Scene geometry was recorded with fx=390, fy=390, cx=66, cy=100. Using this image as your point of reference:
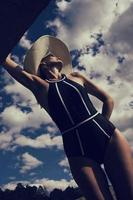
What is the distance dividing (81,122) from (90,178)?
1.87 feet

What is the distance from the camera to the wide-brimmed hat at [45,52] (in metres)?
4.35

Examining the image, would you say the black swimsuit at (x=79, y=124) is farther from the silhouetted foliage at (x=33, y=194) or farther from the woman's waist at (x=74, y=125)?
the silhouetted foliage at (x=33, y=194)

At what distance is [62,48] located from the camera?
4.57 m

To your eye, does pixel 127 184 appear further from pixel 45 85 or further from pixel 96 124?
pixel 45 85

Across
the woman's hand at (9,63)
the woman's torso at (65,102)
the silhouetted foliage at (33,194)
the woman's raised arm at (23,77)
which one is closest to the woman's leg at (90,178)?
the woman's torso at (65,102)

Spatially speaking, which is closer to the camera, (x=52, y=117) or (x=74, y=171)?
(x=74, y=171)

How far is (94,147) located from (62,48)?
134cm

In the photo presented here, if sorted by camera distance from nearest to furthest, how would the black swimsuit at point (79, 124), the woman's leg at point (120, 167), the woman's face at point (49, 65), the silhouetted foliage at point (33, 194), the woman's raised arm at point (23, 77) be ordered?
1. the woman's leg at point (120, 167)
2. the black swimsuit at point (79, 124)
3. the woman's raised arm at point (23, 77)
4. the woman's face at point (49, 65)
5. the silhouetted foliage at point (33, 194)

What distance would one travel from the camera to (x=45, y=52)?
446 centimetres

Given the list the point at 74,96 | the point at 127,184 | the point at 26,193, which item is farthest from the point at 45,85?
the point at 26,193

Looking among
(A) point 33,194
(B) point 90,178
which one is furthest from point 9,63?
(A) point 33,194

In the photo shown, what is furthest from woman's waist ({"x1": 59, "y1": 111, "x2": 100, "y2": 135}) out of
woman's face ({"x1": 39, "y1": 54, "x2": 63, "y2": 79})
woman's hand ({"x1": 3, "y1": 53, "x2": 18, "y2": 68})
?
woman's hand ({"x1": 3, "y1": 53, "x2": 18, "y2": 68})

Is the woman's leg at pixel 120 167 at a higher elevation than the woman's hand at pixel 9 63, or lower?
lower

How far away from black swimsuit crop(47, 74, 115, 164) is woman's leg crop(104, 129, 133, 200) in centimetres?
10
